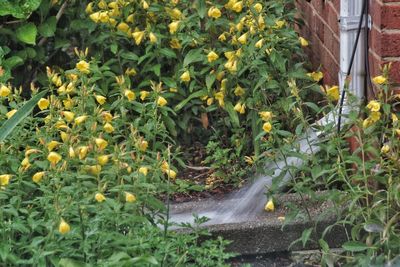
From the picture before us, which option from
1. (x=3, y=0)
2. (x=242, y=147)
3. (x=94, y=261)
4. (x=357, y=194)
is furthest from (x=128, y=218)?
(x=3, y=0)

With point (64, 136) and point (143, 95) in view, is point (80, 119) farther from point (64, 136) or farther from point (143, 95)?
point (143, 95)

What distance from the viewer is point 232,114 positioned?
5.49 metres

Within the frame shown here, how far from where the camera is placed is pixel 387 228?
4227mm

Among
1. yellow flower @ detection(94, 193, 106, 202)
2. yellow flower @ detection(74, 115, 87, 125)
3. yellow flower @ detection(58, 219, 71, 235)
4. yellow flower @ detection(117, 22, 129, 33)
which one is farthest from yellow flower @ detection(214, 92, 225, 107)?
yellow flower @ detection(58, 219, 71, 235)

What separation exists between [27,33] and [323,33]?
1473 mm

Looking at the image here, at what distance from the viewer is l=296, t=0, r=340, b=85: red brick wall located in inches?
219

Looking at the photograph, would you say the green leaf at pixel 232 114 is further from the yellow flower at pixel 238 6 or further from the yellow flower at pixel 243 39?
the yellow flower at pixel 238 6

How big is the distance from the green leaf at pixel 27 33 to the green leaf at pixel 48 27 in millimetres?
101

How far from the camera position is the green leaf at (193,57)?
5.57m

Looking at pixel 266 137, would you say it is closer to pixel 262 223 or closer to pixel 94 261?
pixel 262 223

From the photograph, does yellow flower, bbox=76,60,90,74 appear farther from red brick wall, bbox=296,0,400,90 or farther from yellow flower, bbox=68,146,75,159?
red brick wall, bbox=296,0,400,90

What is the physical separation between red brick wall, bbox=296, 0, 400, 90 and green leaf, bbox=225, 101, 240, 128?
1.66 feet

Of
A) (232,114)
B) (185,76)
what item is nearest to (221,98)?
(232,114)

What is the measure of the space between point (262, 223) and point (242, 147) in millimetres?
702
